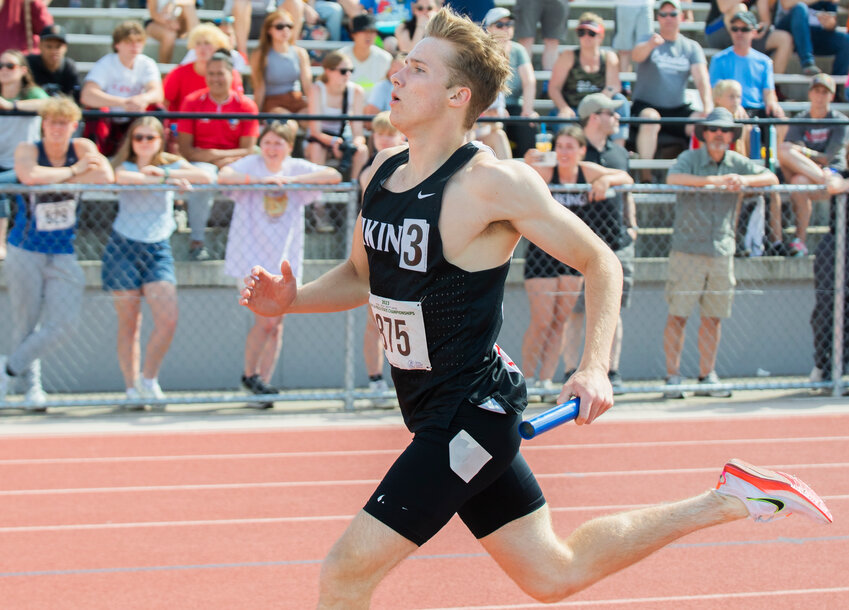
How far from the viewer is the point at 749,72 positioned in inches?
450

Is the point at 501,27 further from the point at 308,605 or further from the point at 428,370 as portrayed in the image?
the point at 428,370

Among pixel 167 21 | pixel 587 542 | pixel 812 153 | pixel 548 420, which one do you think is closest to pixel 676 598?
pixel 587 542

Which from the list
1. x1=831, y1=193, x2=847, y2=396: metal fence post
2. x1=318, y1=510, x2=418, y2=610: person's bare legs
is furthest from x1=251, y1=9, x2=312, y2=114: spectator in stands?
x1=318, y1=510, x2=418, y2=610: person's bare legs

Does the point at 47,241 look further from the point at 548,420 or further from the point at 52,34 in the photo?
the point at 548,420

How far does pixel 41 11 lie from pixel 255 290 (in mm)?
8463

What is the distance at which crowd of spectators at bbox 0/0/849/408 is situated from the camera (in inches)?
338

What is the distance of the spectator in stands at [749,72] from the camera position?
11375 millimetres

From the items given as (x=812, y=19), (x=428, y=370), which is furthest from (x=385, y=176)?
(x=812, y=19)

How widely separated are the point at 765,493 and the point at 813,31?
11173 millimetres

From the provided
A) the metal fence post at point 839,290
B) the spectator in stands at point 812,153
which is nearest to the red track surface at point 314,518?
the metal fence post at point 839,290

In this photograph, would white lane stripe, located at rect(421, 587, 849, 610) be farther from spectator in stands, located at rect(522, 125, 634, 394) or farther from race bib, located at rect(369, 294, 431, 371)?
spectator in stands, located at rect(522, 125, 634, 394)

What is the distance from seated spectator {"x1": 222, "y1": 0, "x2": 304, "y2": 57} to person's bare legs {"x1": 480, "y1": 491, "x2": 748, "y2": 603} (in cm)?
882

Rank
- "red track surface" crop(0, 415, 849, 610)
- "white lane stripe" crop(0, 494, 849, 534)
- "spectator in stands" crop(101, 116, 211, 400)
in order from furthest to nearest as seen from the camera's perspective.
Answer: "spectator in stands" crop(101, 116, 211, 400)
"white lane stripe" crop(0, 494, 849, 534)
"red track surface" crop(0, 415, 849, 610)

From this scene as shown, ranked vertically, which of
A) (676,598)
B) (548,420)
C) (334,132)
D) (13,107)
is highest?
(13,107)
